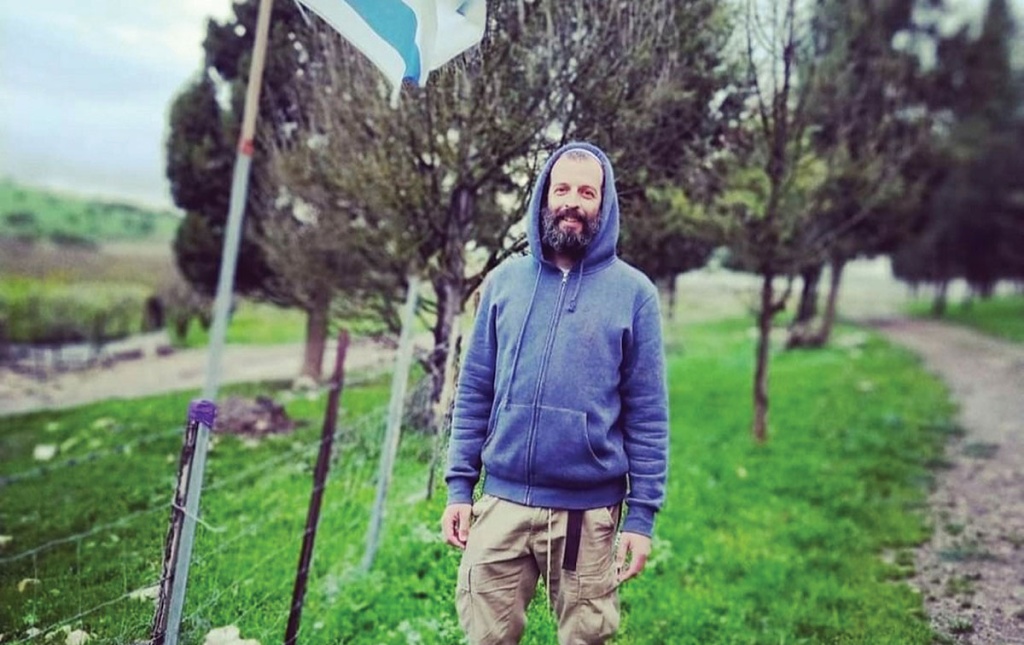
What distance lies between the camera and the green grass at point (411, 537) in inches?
182

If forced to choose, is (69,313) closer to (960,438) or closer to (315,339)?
(315,339)

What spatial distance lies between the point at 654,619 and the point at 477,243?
111 inches

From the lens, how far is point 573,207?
2.88 m

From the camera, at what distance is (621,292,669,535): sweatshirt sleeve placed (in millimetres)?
2857

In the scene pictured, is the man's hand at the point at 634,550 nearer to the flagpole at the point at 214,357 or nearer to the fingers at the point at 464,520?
the fingers at the point at 464,520

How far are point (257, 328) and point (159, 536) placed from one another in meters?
12.4

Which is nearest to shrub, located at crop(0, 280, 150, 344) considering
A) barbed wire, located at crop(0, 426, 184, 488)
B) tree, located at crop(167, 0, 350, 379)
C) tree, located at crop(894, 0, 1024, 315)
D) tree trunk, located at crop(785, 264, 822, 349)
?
tree, located at crop(167, 0, 350, 379)

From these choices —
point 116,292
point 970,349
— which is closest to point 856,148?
point 116,292

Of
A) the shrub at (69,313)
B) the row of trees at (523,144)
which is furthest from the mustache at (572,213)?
the shrub at (69,313)

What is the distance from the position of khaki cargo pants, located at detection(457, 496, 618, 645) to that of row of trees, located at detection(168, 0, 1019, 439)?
7.83 ft

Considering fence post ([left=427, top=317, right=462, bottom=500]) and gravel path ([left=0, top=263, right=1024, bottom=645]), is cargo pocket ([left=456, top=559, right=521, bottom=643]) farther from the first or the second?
gravel path ([left=0, top=263, right=1024, bottom=645])

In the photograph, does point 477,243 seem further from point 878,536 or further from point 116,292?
point 116,292

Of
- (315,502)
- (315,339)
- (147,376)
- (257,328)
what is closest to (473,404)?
(315,502)

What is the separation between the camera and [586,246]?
2.91 meters
